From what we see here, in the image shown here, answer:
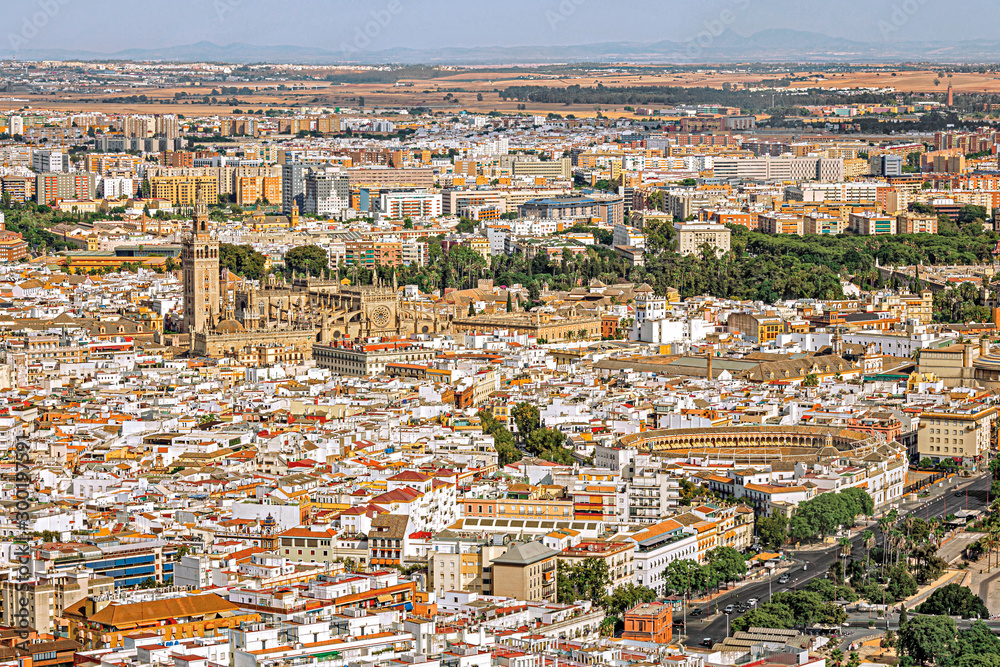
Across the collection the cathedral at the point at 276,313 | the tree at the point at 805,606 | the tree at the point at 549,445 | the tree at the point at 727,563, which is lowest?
the cathedral at the point at 276,313

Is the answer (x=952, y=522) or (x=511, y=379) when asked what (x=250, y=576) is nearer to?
(x=952, y=522)

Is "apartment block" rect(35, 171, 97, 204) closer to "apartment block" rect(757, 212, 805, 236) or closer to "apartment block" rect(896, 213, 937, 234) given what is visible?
"apartment block" rect(757, 212, 805, 236)

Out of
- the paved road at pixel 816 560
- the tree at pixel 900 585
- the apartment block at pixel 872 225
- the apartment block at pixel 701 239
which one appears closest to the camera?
the paved road at pixel 816 560

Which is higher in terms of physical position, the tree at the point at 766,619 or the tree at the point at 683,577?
the tree at the point at 766,619

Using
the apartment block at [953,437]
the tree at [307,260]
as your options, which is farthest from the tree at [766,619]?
the tree at [307,260]

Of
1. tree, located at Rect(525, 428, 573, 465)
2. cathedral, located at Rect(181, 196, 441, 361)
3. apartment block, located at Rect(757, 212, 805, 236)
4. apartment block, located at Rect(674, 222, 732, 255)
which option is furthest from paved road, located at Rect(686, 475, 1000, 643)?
apartment block, located at Rect(757, 212, 805, 236)

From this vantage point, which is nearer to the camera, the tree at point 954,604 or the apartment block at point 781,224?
the tree at point 954,604

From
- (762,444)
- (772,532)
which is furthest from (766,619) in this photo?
(762,444)

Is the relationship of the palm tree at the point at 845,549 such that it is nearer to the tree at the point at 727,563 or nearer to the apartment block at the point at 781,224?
the tree at the point at 727,563
